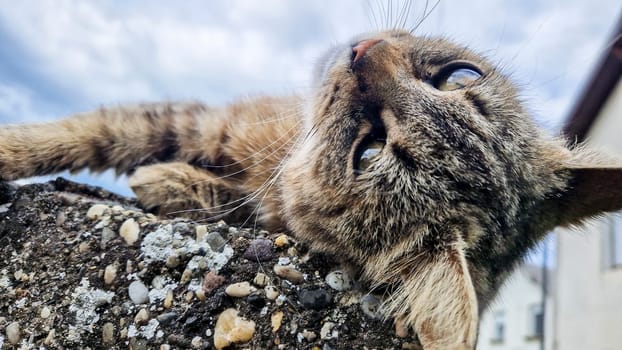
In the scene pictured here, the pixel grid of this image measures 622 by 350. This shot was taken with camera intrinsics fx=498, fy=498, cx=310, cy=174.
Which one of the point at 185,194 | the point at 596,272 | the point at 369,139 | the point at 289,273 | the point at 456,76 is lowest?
the point at 596,272

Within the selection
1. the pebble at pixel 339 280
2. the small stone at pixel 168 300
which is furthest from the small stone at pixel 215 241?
the pebble at pixel 339 280

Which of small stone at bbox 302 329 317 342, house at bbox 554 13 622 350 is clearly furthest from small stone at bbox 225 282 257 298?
house at bbox 554 13 622 350

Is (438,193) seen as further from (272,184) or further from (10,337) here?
(10,337)

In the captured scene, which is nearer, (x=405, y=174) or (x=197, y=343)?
(x=197, y=343)

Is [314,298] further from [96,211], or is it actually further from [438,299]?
[96,211]

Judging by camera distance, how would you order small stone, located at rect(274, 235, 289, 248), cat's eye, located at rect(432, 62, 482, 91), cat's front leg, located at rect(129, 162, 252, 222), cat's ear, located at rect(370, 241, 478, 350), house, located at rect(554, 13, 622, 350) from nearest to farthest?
1. cat's ear, located at rect(370, 241, 478, 350)
2. small stone, located at rect(274, 235, 289, 248)
3. cat's eye, located at rect(432, 62, 482, 91)
4. cat's front leg, located at rect(129, 162, 252, 222)
5. house, located at rect(554, 13, 622, 350)

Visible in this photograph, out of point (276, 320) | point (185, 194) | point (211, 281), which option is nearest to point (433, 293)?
point (276, 320)

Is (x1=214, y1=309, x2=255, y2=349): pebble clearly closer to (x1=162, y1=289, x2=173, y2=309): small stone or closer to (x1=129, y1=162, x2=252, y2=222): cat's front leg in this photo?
(x1=162, y1=289, x2=173, y2=309): small stone
